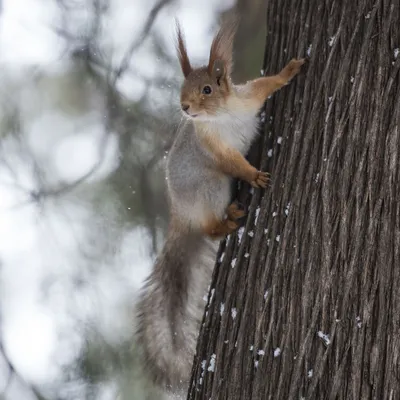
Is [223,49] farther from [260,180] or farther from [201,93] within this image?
Result: [260,180]

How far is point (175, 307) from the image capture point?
9.66ft

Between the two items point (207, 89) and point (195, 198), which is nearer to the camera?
point (207, 89)

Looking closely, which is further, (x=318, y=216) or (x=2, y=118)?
(x=2, y=118)

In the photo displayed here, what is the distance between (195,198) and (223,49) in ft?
1.89

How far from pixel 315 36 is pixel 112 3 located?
2.14 m

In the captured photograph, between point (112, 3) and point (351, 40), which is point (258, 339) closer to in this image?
point (351, 40)

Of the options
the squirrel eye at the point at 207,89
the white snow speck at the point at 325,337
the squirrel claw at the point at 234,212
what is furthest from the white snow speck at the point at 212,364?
the squirrel eye at the point at 207,89

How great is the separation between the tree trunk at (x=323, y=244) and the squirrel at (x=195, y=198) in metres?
0.22

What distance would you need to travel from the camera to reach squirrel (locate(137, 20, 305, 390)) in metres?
2.71

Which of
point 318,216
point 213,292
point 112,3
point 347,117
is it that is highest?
point 112,3

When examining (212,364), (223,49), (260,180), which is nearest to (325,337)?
(212,364)

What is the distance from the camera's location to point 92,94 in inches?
165

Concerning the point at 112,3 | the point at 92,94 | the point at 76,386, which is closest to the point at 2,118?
the point at 92,94

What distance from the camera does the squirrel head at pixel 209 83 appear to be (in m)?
2.70
